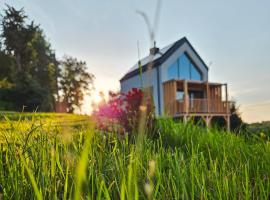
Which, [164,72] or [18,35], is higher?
[18,35]

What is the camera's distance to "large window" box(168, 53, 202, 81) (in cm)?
2311

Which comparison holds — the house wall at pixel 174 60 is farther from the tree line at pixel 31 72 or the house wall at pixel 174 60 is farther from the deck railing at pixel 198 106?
the tree line at pixel 31 72

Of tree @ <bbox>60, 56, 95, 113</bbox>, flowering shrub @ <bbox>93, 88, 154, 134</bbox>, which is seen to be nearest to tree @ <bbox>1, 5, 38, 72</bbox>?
tree @ <bbox>60, 56, 95, 113</bbox>

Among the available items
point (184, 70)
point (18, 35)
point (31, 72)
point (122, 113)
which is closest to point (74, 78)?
point (31, 72)

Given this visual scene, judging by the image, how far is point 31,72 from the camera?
36719 mm

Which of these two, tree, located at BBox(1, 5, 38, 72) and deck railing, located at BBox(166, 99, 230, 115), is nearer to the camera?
deck railing, located at BBox(166, 99, 230, 115)

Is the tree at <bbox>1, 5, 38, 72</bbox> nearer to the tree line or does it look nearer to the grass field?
the tree line

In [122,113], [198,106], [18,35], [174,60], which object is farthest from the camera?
[18,35]

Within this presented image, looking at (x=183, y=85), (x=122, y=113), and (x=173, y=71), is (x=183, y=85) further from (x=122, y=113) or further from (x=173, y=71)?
(x=122, y=113)

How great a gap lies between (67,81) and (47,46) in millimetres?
6778

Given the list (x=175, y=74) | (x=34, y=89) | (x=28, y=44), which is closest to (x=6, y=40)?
(x=28, y=44)

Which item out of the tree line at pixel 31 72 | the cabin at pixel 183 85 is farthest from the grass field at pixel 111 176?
the cabin at pixel 183 85

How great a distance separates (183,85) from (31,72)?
70.5 ft

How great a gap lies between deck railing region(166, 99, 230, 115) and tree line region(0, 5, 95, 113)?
701cm
